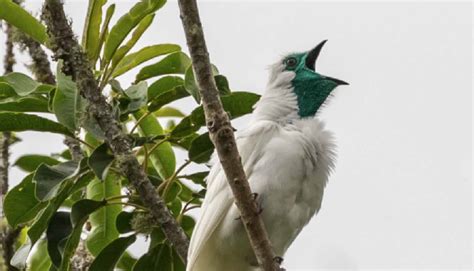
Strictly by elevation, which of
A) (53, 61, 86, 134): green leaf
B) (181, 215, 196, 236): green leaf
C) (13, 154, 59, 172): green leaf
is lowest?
(181, 215, 196, 236): green leaf

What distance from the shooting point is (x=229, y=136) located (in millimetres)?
4266

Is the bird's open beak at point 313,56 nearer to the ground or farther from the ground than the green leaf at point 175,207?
farther from the ground

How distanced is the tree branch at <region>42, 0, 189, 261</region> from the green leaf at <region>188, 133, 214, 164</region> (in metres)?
0.50

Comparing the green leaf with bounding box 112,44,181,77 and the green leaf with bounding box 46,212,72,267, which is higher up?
the green leaf with bounding box 112,44,181,77

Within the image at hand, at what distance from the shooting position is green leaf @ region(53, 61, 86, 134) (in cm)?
507

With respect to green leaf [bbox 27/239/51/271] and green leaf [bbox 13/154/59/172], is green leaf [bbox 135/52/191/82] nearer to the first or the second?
green leaf [bbox 13/154/59/172]

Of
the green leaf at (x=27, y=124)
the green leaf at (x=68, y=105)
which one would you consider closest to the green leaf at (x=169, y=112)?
the green leaf at (x=27, y=124)

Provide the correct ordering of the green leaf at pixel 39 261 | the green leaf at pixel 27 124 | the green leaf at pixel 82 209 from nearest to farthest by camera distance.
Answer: the green leaf at pixel 82 209
the green leaf at pixel 27 124
the green leaf at pixel 39 261

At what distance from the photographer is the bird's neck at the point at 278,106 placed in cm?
573

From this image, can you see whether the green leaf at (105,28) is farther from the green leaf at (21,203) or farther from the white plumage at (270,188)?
the white plumage at (270,188)

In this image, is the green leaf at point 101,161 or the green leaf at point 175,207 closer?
the green leaf at point 101,161

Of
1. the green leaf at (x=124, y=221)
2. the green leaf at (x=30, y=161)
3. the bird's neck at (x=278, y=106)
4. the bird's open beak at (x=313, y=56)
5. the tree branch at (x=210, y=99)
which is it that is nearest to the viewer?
the tree branch at (x=210, y=99)

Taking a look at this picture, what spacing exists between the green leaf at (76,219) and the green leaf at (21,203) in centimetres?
28

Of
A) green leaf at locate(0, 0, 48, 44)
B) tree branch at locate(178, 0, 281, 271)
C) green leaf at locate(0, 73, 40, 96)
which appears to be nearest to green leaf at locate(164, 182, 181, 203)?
green leaf at locate(0, 73, 40, 96)
